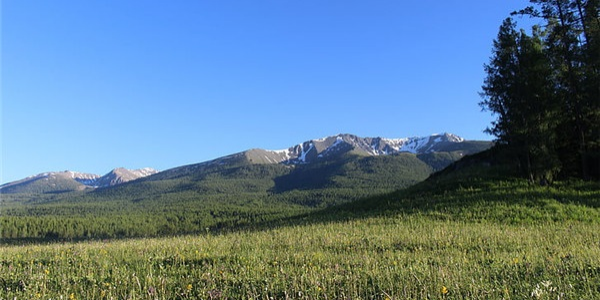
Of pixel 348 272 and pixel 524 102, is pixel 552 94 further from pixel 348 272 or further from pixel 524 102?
pixel 348 272

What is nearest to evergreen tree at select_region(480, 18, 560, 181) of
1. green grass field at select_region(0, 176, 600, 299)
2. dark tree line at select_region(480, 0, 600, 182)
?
dark tree line at select_region(480, 0, 600, 182)

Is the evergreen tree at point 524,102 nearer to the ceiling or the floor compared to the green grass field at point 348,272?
nearer to the ceiling

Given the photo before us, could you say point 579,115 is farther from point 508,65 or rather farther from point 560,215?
point 560,215

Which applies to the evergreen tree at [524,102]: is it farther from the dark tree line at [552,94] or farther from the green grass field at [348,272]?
the green grass field at [348,272]

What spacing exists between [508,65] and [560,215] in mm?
15070

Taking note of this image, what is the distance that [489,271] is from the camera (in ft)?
24.1

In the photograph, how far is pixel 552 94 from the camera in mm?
30203

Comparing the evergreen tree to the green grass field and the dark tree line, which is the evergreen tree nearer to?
the dark tree line

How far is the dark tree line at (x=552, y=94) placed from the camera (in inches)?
1101

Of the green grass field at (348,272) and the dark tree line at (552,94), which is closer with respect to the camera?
the green grass field at (348,272)

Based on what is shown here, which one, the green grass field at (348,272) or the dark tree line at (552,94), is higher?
the dark tree line at (552,94)

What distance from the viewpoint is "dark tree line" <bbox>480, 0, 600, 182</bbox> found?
28.0m

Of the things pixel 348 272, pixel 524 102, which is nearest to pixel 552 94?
pixel 524 102

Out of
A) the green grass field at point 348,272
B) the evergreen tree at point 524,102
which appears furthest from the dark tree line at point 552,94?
the green grass field at point 348,272
